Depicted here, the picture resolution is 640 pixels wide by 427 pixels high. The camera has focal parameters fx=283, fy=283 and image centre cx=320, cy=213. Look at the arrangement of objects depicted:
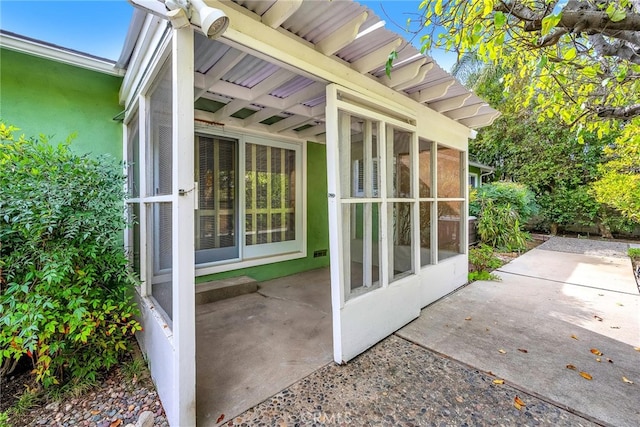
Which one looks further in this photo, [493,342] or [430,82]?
[430,82]

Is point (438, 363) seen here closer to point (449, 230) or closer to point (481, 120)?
point (449, 230)

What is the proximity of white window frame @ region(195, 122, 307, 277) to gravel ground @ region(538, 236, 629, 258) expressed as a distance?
23.6ft

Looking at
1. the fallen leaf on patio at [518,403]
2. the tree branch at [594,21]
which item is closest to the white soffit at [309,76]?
the tree branch at [594,21]

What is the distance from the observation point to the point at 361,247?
2738 mm

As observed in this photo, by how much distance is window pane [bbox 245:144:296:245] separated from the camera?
4531 mm

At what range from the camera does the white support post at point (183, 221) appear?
1.63 meters

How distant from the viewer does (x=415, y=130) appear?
3305mm

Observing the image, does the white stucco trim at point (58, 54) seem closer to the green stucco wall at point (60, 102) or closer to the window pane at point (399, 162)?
the green stucco wall at point (60, 102)

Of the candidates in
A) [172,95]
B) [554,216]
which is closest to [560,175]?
[554,216]

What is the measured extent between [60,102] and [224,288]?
2.79 metres

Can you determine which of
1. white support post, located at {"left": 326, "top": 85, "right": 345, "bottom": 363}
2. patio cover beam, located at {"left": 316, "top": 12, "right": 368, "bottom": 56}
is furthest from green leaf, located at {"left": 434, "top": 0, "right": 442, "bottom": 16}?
white support post, located at {"left": 326, "top": 85, "right": 345, "bottom": 363}

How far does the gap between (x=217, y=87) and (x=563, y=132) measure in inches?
493

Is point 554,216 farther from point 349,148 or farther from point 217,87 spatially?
point 217,87

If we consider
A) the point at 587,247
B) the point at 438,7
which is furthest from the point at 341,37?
the point at 587,247
